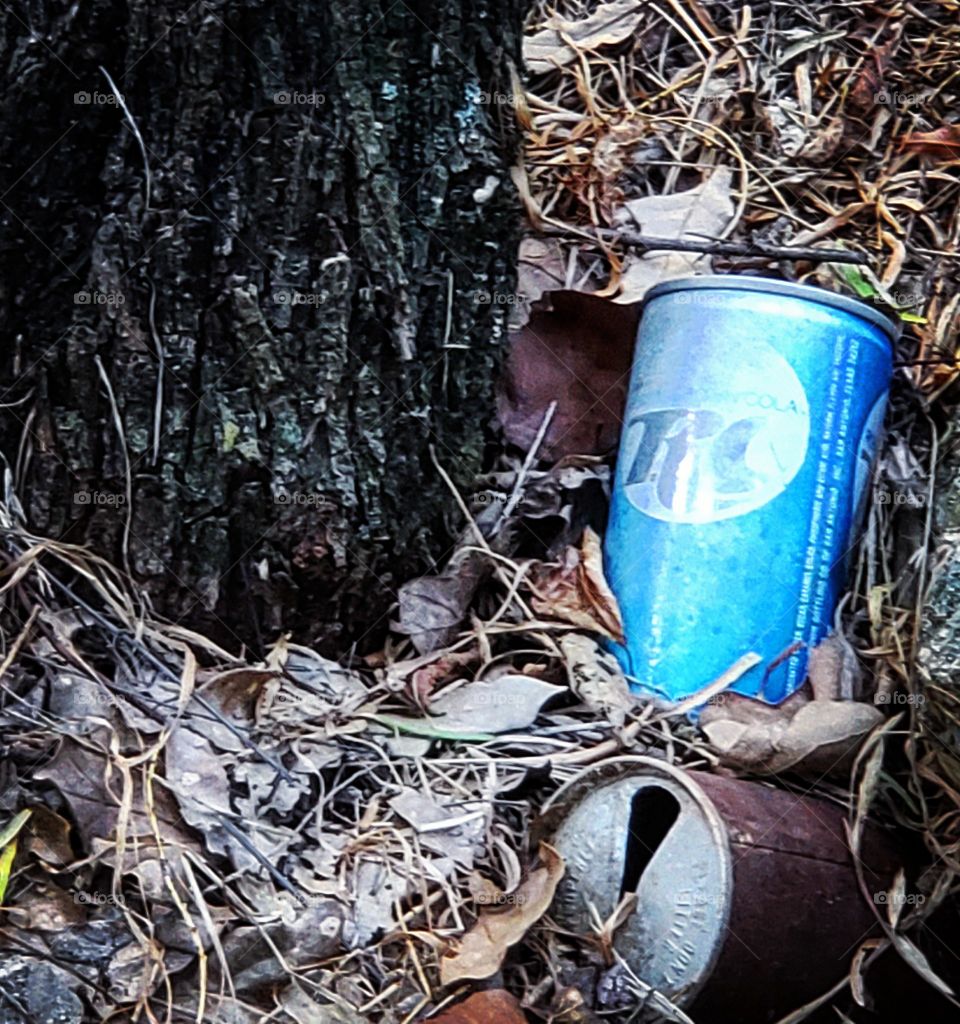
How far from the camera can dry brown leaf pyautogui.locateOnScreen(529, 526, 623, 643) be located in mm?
1498

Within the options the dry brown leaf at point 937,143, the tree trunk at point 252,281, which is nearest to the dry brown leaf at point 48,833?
the tree trunk at point 252,281

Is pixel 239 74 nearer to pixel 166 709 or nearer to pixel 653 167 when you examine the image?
pixel 166 709

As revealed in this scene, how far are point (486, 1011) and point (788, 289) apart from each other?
2.63ft

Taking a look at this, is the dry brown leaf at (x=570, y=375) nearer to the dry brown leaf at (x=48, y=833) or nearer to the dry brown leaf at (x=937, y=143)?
the dry brown leaf at (x=937, y=143)

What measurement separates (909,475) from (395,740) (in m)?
0.70

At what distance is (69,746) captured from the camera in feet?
4.09

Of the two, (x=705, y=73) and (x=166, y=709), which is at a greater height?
(x=705, y=73)

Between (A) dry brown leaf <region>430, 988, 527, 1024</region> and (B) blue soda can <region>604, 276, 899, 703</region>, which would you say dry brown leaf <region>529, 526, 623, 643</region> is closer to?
(B) blue soda can <region>604, 276, 899, 703</region>

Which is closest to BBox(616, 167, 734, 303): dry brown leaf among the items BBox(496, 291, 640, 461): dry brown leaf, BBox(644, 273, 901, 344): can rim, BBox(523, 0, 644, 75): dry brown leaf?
BBox(496, 291, 640, 461): dry brown leaf

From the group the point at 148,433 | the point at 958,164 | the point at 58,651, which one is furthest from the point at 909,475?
the point at 58,651

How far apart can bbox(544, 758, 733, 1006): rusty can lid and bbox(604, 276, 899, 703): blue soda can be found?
8.2 inches

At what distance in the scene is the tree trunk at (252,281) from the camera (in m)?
1.28

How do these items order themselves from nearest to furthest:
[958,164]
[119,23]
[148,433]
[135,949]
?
[135,949] → [119,23] → [148,433] → [958,164]

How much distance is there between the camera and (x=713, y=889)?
47.6 inches
